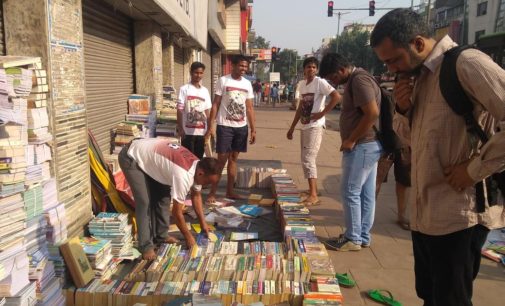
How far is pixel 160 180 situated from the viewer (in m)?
3.68

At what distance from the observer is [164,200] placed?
406 cm

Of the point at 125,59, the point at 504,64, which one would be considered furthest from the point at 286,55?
the point at 125,59

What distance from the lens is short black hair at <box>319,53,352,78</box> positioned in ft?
12.9

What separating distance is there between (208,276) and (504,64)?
1360 centimetres

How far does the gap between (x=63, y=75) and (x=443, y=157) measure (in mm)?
2843

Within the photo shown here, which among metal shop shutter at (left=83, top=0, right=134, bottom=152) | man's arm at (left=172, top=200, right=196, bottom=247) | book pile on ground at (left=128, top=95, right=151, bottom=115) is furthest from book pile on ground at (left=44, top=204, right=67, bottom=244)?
book pile on ground at (left=128, top=95, right=151, bottom=115)

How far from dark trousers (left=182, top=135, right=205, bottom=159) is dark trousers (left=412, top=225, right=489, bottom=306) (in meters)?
4.06

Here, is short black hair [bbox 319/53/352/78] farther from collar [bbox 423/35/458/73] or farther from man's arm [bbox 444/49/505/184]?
man's arm [bbox 444/49/505/184]

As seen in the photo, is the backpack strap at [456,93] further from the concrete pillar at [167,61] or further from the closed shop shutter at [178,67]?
the closed shop shutter at [178,67]

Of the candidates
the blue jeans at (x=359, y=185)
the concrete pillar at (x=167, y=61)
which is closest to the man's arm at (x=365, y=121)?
the blue jeans at (x=359, y=185)

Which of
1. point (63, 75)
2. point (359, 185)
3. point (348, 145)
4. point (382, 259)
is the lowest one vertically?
point (382, 259)

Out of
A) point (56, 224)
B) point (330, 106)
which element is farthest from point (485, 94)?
point (330, 106)

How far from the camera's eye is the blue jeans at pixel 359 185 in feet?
12.8

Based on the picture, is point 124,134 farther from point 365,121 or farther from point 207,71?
point 207,71
